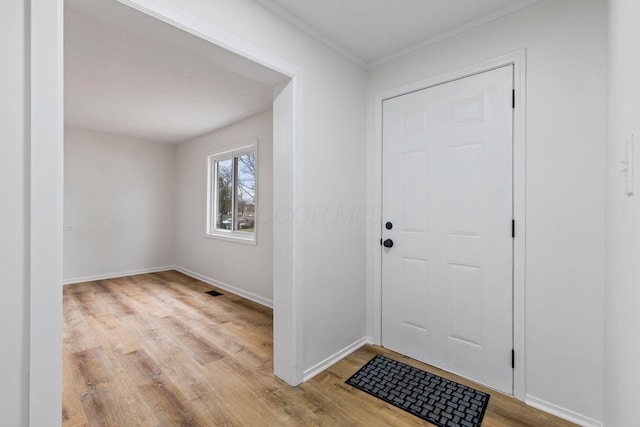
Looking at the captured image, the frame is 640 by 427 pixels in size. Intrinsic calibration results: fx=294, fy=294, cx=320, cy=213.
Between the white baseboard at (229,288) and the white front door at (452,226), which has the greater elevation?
the white front door at (452,226)

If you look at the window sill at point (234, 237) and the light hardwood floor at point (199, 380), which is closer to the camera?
the light hardwood floor at point (199, 380)

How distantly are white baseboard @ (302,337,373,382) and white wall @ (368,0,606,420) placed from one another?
48.2 inches

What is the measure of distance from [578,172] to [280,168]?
5.94ft

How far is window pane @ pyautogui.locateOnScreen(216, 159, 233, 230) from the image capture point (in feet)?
15.6

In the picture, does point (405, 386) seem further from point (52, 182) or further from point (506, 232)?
point (52, 182)

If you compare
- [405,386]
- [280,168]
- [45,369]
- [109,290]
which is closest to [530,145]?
[280,168]

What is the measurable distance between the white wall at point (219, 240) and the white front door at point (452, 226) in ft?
5.87

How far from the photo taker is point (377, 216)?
2598mm

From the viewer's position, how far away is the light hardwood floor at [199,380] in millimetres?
1729

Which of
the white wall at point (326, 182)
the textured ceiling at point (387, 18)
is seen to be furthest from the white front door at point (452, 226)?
the textured ceiling at point (387, 18)

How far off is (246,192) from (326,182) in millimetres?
2461

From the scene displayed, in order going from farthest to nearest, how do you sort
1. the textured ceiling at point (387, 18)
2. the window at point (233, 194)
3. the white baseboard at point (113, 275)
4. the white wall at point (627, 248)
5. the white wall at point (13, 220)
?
the white baseboard at point (113, 275) → the window at point (233, 194) → the textured ceiling at point (387, 18) → the white wall at point (13, 220) → the white wall at point (627, 248)

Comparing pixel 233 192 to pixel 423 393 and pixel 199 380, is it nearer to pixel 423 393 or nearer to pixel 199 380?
pixel 199 380

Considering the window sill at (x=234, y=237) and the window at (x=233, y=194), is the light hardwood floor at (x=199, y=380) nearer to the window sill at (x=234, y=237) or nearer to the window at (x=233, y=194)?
the window sill at (x=234, y=237)
